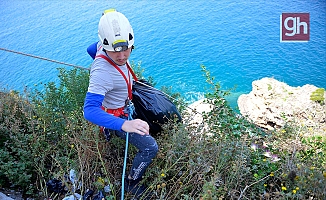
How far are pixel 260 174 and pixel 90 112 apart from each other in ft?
4.17

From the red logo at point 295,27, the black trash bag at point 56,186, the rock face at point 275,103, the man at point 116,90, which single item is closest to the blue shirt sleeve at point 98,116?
the man at point 116,90

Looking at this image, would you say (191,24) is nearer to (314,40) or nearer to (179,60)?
(179,60)

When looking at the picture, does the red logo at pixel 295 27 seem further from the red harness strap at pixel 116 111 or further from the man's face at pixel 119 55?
the man's face at pixel 119 55

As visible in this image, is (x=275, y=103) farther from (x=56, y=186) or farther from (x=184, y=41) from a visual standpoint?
(x=56, y=186)

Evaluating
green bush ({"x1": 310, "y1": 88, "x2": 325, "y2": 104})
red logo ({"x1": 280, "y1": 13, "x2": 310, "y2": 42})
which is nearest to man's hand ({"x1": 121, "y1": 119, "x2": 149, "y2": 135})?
green bush ({"x1": 310, "y1": 88, "x2": 325, "y2": 104})

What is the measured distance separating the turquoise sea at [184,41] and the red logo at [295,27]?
18 centimetres

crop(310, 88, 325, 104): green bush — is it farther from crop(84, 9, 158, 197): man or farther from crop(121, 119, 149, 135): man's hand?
crop(121, 119, 149, 135): man's hand

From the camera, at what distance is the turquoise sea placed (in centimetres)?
953

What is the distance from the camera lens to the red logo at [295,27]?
9.98 meters

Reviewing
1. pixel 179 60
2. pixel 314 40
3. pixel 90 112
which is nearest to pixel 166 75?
pixel 179 60

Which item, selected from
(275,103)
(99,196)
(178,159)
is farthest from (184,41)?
(99,196)

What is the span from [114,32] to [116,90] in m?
0.42

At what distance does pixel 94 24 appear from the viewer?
1092cm

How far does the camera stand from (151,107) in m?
2.51
